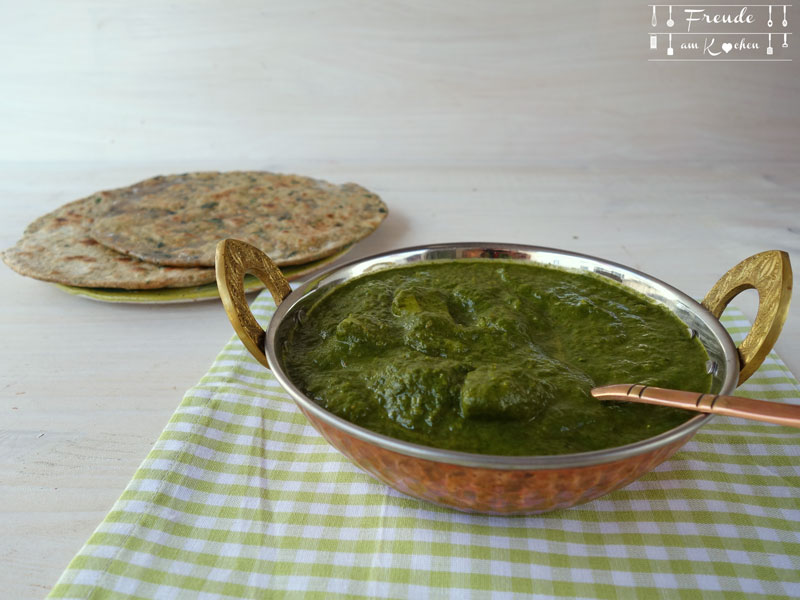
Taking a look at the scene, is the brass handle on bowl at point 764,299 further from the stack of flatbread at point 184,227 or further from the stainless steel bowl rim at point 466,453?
the stack of flatbread at point 184,227

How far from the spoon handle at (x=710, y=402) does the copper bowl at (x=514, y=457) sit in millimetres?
29

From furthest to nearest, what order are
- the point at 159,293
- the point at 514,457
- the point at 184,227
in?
the point at 184,227
the point at 159,293
the point at 514,457

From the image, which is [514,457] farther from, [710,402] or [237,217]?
[237,217]

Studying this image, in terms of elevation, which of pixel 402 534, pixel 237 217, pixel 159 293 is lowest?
pixel 402 534

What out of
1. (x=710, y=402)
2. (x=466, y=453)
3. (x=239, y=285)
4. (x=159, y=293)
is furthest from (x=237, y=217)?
(x=710, y=402)

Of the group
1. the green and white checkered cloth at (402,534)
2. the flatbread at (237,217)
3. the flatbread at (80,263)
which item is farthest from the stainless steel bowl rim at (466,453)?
the flatbread at (80,263)

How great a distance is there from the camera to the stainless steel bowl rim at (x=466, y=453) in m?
0.99

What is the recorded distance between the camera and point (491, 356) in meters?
1.35

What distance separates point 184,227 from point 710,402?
1931 mm

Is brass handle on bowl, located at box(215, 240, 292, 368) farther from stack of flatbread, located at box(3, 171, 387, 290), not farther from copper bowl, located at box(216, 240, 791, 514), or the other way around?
stack of flatbread, located at box(3, 171, 387, 290)

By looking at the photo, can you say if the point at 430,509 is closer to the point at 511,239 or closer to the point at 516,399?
the point at 516,399

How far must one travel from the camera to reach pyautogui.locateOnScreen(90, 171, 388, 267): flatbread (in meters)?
2.28

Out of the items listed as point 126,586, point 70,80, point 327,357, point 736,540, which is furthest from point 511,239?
point 70,80

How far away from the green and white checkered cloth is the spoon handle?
223mm
